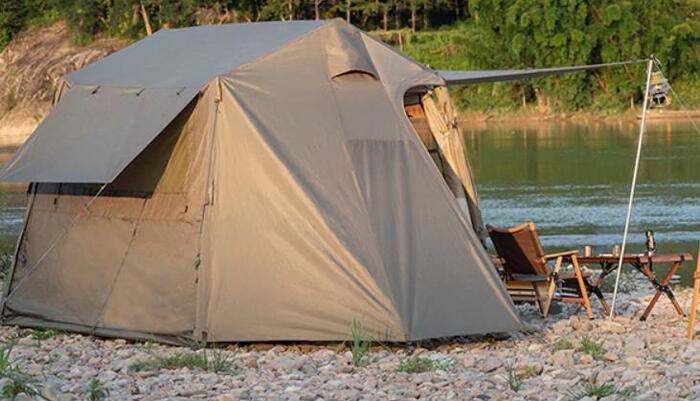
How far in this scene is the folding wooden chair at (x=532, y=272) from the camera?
33.6 ft

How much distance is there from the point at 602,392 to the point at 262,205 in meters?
2.82

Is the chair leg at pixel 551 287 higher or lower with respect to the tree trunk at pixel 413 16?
higher

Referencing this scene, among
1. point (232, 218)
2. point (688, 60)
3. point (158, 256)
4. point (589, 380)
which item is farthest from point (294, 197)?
point (688, 60)

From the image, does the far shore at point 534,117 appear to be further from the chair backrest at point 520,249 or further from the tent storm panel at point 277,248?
the tent storm panel at point 277,248

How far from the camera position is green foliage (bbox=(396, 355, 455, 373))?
26.4 feet

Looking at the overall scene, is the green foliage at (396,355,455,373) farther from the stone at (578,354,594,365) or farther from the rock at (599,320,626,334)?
the rock at (599,320,626,334)

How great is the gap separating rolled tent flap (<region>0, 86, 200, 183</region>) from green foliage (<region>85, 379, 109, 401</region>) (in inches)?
86.5

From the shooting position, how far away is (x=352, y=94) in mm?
9547

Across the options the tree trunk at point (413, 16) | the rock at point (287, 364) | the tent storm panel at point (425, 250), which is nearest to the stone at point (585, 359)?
the tent storm panel at point (425, 250)

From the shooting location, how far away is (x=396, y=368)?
813 cm

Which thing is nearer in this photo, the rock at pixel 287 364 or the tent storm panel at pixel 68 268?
the rock at pixel 287 364

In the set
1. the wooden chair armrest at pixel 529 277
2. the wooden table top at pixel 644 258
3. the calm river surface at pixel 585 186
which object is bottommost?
the calm river surface at pixel 585 186

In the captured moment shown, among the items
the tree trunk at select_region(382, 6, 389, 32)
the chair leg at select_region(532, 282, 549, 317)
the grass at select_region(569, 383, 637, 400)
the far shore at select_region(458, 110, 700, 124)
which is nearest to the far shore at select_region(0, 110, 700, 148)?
the far shore at select_region(458, 110, 700, 124)

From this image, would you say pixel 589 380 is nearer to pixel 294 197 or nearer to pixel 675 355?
pixel 675 355
